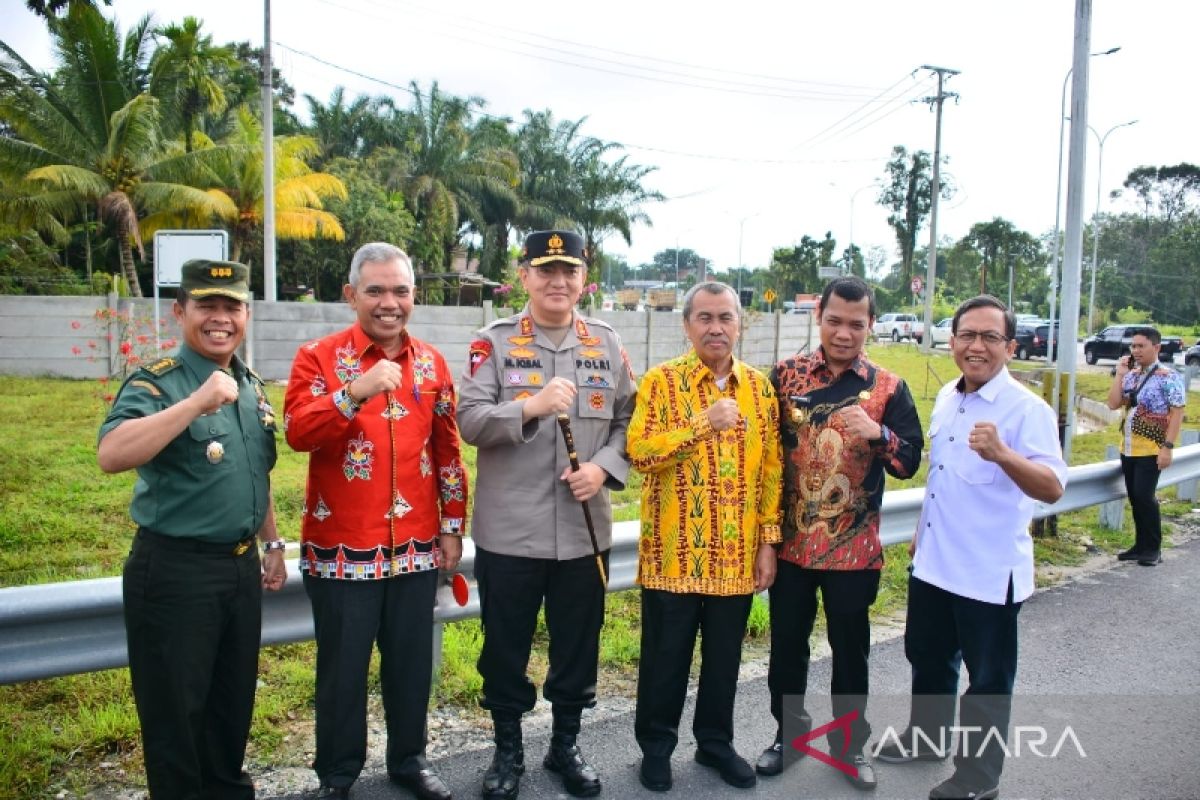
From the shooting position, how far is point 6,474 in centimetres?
727

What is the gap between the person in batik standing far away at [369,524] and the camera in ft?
9.90

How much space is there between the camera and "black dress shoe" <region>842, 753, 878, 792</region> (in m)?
3.26

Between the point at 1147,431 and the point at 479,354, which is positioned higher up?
the point at 479,354

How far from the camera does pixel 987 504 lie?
327 centimetres

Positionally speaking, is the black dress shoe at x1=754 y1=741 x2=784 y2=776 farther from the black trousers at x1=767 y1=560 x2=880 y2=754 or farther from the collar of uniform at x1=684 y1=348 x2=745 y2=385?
the collar of uniform at x1=684 y1=348 x2=745 y2=385

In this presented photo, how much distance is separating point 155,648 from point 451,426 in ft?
3.92

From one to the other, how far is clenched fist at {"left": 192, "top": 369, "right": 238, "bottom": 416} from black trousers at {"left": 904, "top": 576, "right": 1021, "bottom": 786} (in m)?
2.55

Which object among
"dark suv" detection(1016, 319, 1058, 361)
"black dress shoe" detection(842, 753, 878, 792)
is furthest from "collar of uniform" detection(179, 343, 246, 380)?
"dark suv" detection(1016, 319, 1058, 361)

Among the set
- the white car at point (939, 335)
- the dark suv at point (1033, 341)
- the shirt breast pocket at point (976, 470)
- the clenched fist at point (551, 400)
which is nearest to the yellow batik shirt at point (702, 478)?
the clenched fist at point (551, 400)

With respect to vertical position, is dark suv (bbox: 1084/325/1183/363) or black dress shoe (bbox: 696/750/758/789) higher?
dark suv (bbox: 1084/325/1183/363)

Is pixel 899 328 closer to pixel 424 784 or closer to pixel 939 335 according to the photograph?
pixel 939 335

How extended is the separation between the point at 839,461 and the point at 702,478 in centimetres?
53

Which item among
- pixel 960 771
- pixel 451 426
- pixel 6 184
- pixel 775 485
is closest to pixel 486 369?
pixel 451 426

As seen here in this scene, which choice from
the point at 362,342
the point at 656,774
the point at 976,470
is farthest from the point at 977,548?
the point at 362,342
